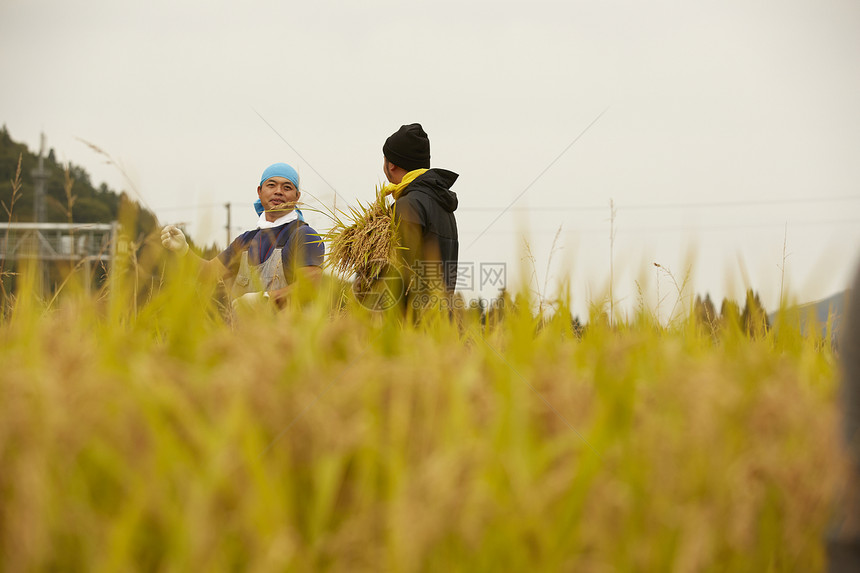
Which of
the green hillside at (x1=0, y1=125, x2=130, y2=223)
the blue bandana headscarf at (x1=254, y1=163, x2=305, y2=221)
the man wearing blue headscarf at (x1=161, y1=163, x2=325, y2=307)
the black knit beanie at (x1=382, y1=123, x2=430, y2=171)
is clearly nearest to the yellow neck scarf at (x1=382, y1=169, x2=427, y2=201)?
the black knit beanie at (x1=382, y1=123, x2=430, y2=171)

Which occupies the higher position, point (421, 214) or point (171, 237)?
point (421, 214)

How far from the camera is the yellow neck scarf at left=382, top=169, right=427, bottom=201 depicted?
14.3 feet

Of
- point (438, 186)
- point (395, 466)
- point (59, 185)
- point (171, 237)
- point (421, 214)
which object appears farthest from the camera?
point (59, 185)

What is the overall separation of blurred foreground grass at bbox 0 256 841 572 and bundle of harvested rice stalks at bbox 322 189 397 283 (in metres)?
2.00

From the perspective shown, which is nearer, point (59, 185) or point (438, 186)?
point (438, 186)

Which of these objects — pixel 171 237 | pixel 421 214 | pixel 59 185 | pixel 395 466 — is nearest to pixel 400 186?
pixel 421 214

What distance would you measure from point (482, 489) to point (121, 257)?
6.52 ft

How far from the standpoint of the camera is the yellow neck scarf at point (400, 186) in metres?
4.37

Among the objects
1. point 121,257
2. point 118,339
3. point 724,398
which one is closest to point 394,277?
point 121,257

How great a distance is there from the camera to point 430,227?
13.7 ft

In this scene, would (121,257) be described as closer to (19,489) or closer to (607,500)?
(19,489)

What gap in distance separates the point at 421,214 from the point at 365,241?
38cm

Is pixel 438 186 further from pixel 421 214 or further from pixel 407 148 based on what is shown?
pixel 407 148

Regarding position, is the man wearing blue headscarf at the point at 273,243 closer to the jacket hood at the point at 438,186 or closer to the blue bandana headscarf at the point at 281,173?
the blue bandana headscarf at the point at 281,173
